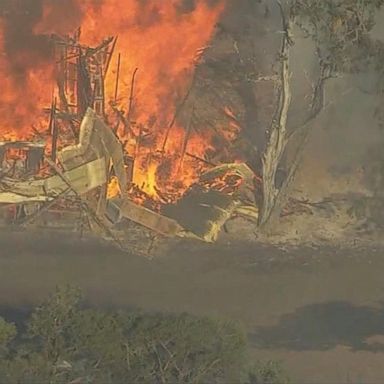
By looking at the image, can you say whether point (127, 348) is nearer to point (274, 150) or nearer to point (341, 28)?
point (274, 150)

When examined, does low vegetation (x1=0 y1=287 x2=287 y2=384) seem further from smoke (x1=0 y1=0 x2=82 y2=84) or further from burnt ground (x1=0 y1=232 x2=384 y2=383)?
smoke (x1=0 y1=0 x2=82 y2=84)

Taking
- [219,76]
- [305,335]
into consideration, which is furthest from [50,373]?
[219,76]

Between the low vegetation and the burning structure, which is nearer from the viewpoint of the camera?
the low vegetation

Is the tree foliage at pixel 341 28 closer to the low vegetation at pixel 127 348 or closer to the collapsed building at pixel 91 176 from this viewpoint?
the collapsed building at pixel 91 176

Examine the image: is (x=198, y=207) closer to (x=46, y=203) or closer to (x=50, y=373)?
(x=46, y=203)

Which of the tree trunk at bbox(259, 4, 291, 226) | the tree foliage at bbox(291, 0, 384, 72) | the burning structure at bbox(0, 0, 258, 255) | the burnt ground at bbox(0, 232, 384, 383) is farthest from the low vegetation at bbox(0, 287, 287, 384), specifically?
the tree foliage at bbox(291, 0, 384, 72)

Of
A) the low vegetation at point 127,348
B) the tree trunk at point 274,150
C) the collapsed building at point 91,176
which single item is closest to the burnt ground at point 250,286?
the collapsed building at point 91,176
